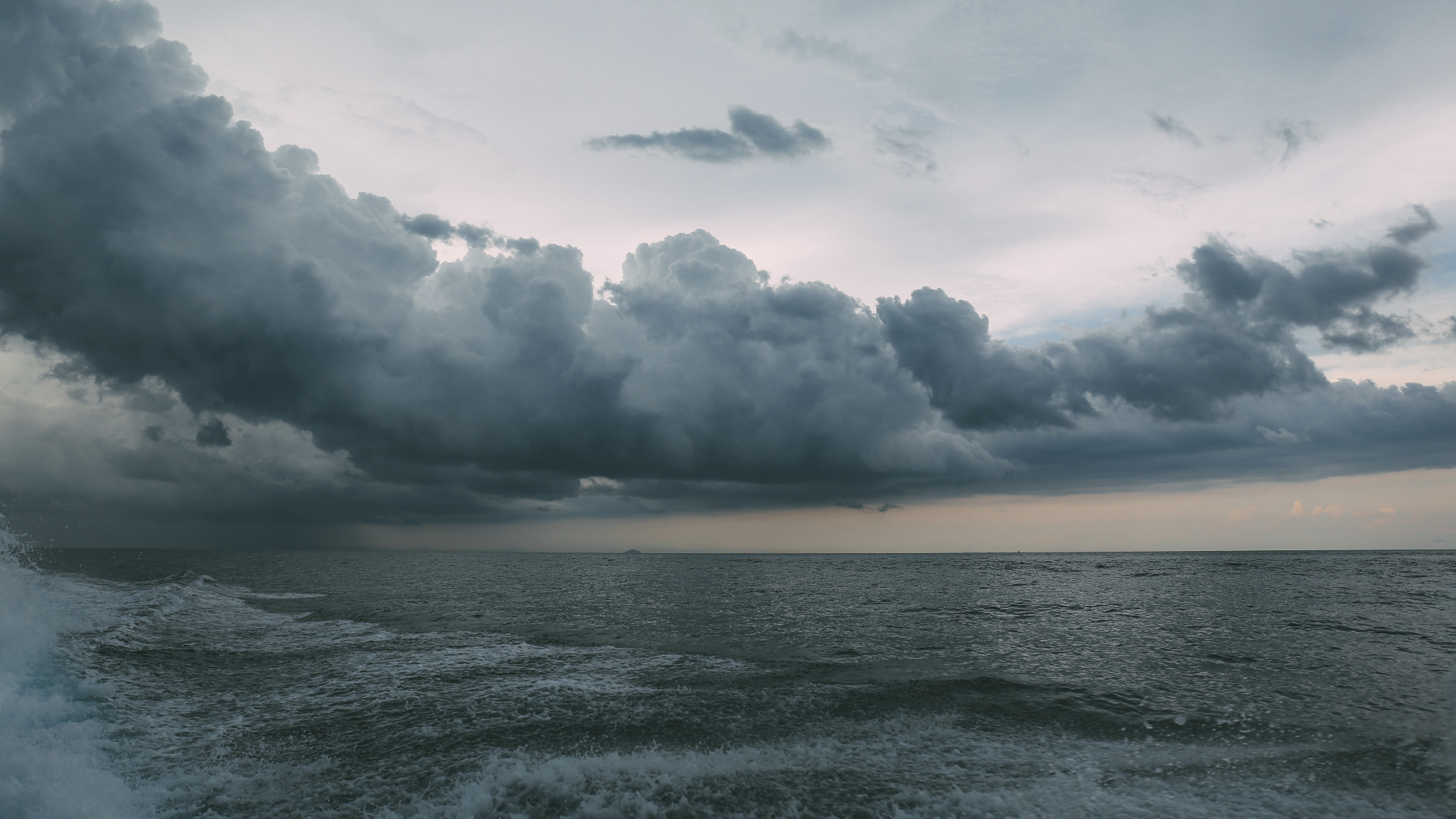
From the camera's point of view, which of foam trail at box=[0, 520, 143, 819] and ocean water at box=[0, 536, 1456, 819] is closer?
foam trail at box=[0, 520, 143, 819]

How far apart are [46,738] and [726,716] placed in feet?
52.6

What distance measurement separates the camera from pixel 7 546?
34.2m

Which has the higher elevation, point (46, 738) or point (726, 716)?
point (46, 738)

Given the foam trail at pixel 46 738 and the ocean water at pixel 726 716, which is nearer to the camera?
the foam trail at pixel 46 738

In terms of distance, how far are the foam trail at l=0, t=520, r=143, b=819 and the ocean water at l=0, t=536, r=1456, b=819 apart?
95 mm

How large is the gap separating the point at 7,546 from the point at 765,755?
42.5m

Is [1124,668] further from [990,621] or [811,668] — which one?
[990,621]

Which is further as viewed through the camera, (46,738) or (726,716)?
(726,716)

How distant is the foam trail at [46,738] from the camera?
11672 millimetres

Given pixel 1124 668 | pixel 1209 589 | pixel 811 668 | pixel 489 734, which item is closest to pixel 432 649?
pixel 489 734

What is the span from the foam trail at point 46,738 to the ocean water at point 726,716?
0.31 feet

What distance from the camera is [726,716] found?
60.6 ft

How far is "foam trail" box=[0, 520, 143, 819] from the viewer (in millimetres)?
11672

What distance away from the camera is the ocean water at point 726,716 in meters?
12.6
